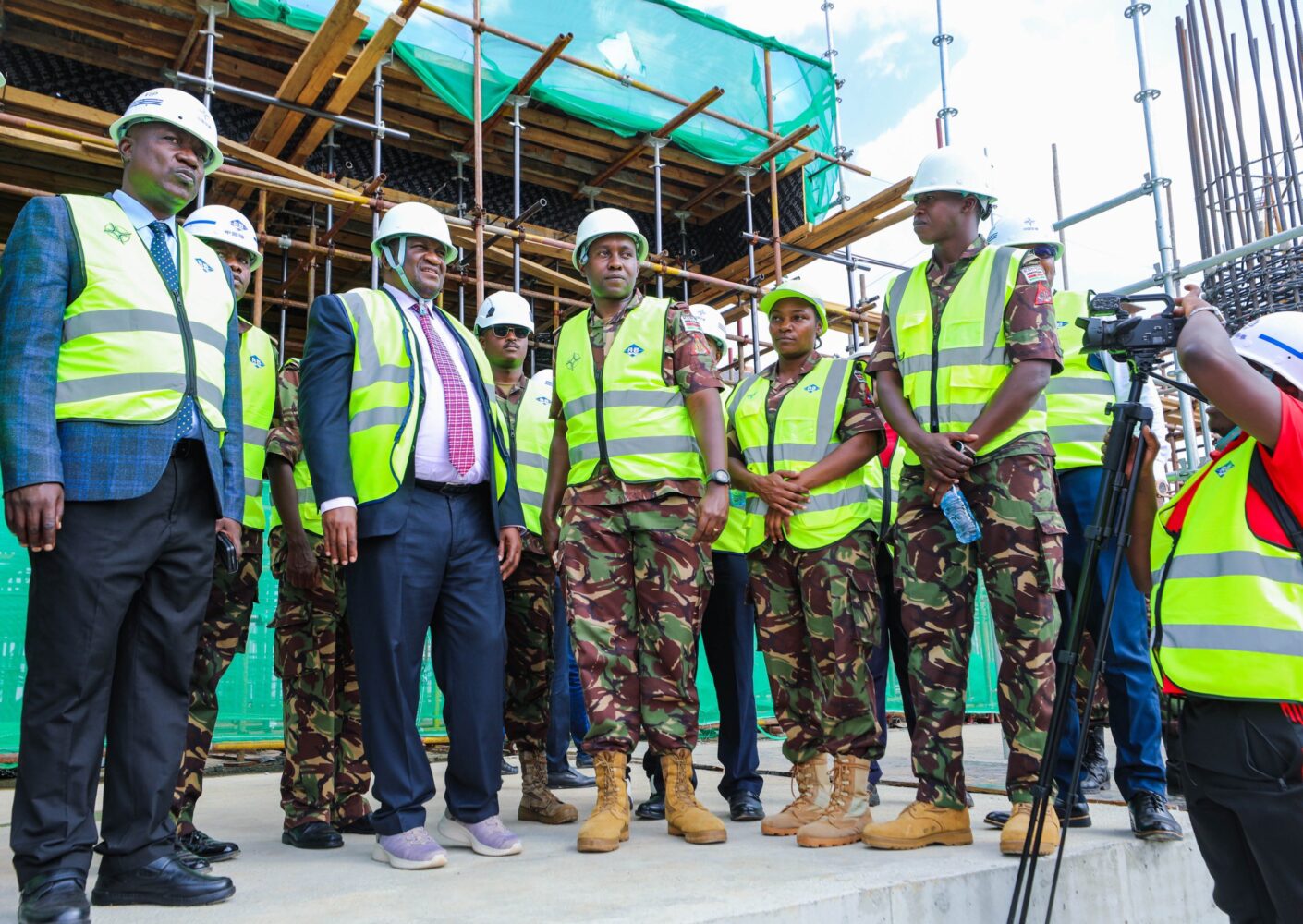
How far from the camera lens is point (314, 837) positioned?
3.37m

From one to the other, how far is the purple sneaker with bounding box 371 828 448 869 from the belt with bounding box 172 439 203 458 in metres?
1.24

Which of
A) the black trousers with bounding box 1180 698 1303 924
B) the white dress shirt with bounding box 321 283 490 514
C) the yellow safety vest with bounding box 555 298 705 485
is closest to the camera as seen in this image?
the black trousers with bounding box 1180 698 1303 924

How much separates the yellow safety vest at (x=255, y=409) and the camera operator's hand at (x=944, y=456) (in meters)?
2.43

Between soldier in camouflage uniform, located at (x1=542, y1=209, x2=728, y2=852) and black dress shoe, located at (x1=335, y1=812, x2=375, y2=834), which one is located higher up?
soldier in camouflage uniform, located at (x1=542, y1=209, x2=728, y2=852)

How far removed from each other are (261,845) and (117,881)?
0.92 meters

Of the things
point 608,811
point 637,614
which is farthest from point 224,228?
point 608,811

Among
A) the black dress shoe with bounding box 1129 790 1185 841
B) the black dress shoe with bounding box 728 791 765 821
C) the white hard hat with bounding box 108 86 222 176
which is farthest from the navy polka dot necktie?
the black dress shoe with bounding box 1129 790 1185 841

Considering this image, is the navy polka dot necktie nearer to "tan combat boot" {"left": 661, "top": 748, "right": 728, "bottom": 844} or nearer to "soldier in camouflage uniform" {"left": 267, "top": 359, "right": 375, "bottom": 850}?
"soldier in camouflage uniform" {"left": 267, "top": 359, "right": 375, "bottom": 850}

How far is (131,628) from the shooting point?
2656mm

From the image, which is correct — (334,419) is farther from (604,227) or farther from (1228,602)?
(1228,602)

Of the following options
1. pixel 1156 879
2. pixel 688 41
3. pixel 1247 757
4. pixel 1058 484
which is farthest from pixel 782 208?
pixel 1247 757

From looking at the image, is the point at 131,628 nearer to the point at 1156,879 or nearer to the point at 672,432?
the point at 672,432

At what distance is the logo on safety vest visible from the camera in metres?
2.73

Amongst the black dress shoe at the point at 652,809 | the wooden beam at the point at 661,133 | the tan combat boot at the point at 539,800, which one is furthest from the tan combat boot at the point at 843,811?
the wooden beam at the point at 661,133
